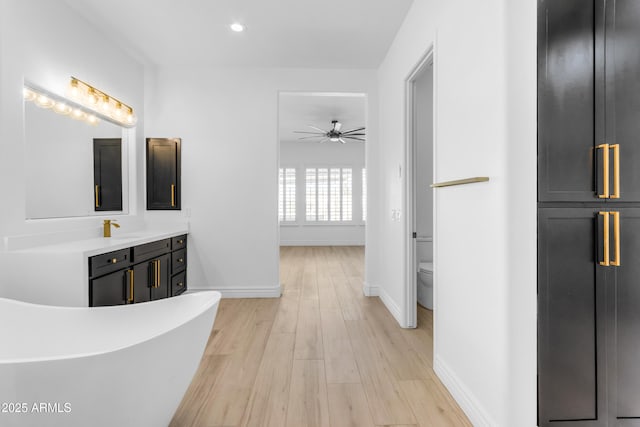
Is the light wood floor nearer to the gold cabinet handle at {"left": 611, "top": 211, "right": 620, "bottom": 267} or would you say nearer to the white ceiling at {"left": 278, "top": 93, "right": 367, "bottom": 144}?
the gold cabinet handle at {"left": 611, "top": 211, "right": 620, "bottom": 267}

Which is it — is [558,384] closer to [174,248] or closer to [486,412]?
[486,412]

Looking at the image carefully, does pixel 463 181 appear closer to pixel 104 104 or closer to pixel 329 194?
pixel 104 104

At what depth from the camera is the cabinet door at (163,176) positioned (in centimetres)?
406

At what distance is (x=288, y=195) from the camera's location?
908 cm

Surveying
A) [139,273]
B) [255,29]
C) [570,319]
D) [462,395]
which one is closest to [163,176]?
[139,273]

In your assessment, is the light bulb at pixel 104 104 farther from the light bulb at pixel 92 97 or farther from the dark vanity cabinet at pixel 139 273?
the dark vanity cabinet at pixel 139 273

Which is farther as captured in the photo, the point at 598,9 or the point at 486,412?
the point at 486,412

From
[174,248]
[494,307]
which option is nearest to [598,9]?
[494,307]

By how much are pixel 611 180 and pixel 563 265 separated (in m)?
0.43

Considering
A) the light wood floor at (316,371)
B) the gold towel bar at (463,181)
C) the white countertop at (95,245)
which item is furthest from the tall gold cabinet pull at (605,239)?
the white countertop at (95,245)

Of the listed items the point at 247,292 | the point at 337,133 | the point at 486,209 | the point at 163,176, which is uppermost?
the point at 337,133

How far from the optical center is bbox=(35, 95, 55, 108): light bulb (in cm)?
255

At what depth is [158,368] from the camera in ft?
4.46

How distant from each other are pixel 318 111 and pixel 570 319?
17.9 ft
